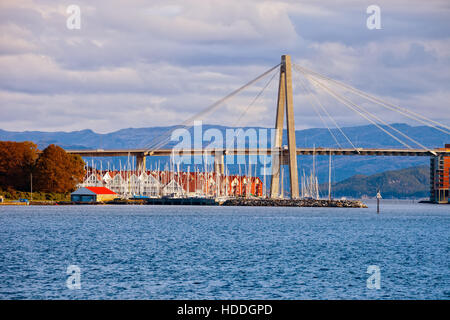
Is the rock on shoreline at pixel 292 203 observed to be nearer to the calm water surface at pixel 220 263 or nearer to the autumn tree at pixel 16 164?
the autumn tree at pixel 16 164

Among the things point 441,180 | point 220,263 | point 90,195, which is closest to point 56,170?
point 90,195

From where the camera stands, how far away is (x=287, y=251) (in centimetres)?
3647

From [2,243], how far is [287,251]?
15.1 meters

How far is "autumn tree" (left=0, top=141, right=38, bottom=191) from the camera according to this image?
3664 inches

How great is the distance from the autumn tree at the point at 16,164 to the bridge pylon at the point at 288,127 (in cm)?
3121

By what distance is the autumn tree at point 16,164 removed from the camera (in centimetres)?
9306

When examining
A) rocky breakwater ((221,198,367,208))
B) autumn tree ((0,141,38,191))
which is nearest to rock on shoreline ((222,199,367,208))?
rocky breakwater ((221,198,367,208))

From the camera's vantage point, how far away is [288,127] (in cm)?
8262

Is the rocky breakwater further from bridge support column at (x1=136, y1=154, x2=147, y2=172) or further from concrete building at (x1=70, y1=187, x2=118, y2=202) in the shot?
concrete building at (x1=70, y1=187, x2=118, y2=202)

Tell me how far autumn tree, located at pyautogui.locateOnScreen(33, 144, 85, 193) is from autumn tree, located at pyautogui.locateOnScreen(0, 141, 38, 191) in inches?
58.7

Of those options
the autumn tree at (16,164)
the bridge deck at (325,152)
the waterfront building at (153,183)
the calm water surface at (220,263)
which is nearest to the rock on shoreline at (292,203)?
the bridge deck at (325,152)

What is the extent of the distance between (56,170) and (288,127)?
30.2 meters
